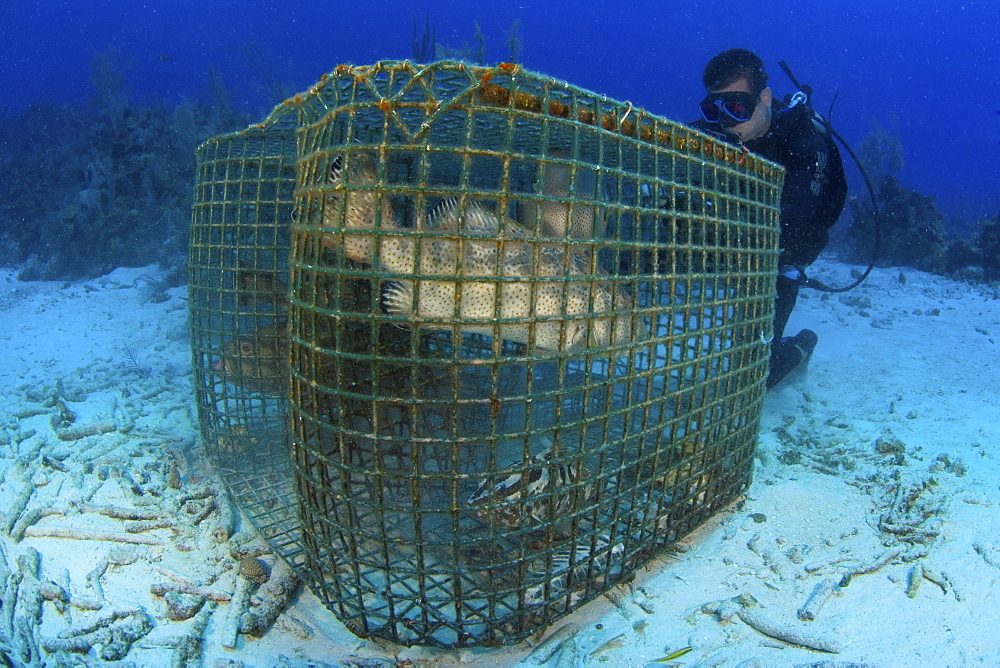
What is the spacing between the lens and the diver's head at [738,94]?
4414 mm

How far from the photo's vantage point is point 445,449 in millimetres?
3518

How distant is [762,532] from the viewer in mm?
3031

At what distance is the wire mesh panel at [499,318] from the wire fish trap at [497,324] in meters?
0.01

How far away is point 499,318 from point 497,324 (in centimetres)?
2

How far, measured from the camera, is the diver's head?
441cm

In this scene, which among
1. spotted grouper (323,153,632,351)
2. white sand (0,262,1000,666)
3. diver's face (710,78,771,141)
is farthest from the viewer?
diver's face (710,78,771,141)

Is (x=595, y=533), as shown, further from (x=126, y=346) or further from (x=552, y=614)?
(x=126, y=346)

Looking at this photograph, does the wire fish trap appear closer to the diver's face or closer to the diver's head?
the diver's head

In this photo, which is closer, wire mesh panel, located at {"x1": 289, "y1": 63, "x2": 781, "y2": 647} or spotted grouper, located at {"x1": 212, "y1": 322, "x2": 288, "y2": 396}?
wire mesh panel, located at {"x1": 289, "y1": 63, "x2": 781, "y2": 647}

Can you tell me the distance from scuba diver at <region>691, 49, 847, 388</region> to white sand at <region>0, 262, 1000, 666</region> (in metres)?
0.60

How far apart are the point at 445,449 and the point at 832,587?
88.7 inches

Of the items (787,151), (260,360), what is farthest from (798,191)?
(260,360)

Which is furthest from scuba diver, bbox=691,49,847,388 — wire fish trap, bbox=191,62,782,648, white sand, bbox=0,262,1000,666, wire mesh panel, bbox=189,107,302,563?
wire mesh panel, bbox=189,107,302,563

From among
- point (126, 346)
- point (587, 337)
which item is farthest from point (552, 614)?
point (126, 346)
